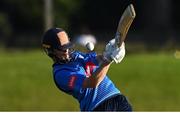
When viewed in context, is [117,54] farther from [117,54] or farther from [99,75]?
[99,75]

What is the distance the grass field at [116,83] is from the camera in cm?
1816

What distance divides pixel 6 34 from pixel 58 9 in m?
3.33

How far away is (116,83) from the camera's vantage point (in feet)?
62.5

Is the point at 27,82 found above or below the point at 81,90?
below

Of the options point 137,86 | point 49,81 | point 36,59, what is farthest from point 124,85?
point 36,59

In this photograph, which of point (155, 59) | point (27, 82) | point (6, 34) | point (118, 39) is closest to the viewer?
point (118, 39)

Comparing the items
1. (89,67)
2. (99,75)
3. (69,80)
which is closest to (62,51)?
(69,80)

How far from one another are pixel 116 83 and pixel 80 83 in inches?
473

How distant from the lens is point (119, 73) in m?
19.8

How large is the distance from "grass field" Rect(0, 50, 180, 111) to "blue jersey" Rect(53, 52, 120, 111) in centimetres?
1014

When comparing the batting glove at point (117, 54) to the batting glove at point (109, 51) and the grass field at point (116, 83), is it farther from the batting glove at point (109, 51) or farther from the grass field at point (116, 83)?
the grass field at point (116, 83)

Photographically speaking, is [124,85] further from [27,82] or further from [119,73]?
[27,82]

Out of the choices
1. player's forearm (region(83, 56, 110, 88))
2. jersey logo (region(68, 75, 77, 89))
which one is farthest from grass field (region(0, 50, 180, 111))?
player's forearm (region(83, 56, 110, 88))

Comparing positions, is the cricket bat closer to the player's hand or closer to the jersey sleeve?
the player's hand
